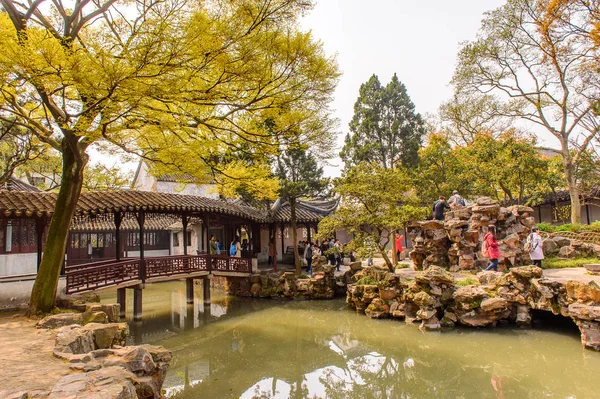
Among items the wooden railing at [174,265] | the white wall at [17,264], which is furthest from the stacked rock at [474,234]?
the white wall at [17,264]

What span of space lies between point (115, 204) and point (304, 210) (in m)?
9.10

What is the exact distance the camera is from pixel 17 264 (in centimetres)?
1143

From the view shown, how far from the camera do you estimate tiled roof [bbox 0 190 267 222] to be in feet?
28.8

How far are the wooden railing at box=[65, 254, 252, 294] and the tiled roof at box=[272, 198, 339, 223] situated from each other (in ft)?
9.20

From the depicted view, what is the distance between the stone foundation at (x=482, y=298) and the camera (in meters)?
8.17

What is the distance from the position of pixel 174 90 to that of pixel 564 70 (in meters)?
16.4

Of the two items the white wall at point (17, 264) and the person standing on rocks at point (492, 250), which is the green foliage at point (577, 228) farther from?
the white wall at point (17, 264)

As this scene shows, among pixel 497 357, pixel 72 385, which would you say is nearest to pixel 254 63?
pixel 72 385

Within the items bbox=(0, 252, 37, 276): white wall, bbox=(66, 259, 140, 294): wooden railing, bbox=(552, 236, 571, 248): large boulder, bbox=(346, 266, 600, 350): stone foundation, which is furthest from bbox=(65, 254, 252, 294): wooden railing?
bbox=(552, 236, 571, 248): large boulder

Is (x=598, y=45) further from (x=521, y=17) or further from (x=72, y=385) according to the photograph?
(x=72, y=385)

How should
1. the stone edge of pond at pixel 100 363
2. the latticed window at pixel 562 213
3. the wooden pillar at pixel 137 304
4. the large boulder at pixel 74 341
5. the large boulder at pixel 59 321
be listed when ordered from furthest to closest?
the latticed window at pixel 562 213 → the wooden pillar at pixel 137 304 → the large boulder at pixel 59 321 → the large boulder at pixel 74 341 → the stone edge of pond at pixel 100 363

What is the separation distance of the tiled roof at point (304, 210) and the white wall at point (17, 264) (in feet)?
29.2

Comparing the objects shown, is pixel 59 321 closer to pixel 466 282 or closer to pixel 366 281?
pixel 366 281

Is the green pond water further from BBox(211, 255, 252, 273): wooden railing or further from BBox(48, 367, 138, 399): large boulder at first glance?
BBox(48, 367, 138, 399): large boulder
